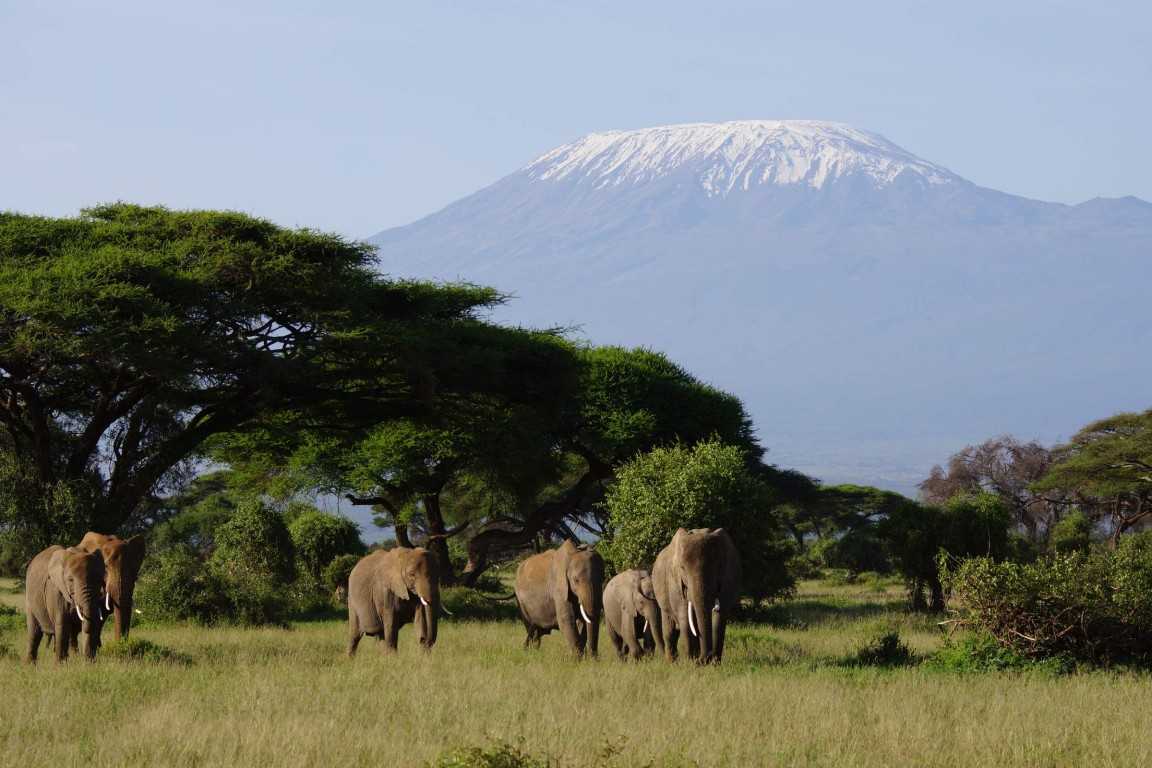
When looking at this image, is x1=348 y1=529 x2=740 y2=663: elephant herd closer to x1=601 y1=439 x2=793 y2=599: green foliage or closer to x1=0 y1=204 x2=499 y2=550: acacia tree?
x1=601 y1=439 x2=793 y2=599: green foliage

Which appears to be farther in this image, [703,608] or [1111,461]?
[1111,461]

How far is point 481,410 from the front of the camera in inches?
1703

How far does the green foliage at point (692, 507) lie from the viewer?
109ft

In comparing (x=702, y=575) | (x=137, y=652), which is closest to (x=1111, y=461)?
(x=702, y=575)

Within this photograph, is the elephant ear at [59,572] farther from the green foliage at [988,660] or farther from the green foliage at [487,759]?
the green foliage at [988,660]

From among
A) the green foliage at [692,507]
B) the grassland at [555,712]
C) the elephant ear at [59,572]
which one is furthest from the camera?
the green foliage at [692,507]

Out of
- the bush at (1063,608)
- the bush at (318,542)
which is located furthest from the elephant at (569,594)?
the bush at (318,542)

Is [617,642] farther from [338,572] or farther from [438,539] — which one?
[438,539]

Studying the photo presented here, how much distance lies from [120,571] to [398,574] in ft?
12.7

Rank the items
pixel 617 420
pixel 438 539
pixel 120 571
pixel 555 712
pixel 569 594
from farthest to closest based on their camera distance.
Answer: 1. pixel 438 539
2. pixel 617 420
3. pixel 569 594
4. pixel 120 571
5. pixel 555 712

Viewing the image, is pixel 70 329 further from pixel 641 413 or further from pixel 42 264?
pixel 641 413

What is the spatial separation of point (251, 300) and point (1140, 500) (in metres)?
35.7

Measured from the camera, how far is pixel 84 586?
2152 cm

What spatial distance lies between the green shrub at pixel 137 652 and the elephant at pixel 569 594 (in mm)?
5311
